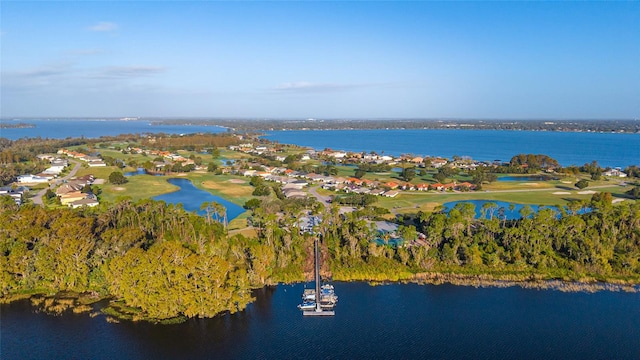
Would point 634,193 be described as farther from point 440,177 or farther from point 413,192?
point 413,192

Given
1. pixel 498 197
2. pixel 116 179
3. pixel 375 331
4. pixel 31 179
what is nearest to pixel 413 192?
pixel 498 197

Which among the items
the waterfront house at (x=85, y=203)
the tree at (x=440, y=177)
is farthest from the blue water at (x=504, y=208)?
the waterfront house at (x=85, y=203)

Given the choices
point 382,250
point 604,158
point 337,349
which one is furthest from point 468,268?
point 604,158

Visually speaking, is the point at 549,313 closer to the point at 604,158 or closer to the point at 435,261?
the point at 435,261

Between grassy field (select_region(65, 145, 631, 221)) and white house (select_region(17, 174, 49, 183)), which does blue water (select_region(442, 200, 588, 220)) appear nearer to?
grassy field (select_region(65, 145, 631, 221))

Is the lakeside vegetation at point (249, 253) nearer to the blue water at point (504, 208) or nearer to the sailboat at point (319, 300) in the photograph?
the sailboat at point (319, 300)
